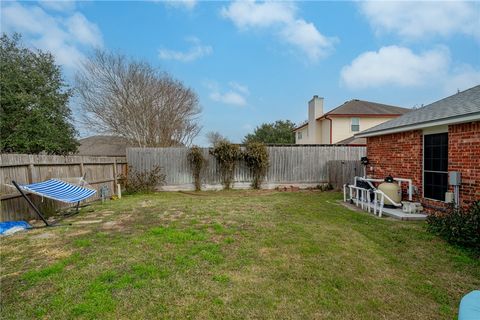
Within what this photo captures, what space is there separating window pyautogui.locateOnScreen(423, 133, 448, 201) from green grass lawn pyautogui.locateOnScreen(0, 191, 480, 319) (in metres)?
1.22

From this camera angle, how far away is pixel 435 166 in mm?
6176

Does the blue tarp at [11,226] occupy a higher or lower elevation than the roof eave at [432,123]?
lower

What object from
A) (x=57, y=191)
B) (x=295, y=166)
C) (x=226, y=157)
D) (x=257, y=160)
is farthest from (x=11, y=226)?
(x=295, y=166)

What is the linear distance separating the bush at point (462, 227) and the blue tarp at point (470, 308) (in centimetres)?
308

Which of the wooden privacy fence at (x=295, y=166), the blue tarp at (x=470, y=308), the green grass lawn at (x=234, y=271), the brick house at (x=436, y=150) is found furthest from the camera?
the wooden privacy fence at (x=295, y=166)

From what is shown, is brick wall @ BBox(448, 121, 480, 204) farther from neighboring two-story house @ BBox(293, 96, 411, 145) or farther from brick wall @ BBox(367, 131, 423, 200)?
neighboring two-story house @ BBox(293, 96, 411, 145)

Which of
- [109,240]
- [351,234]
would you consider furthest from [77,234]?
[351,234]

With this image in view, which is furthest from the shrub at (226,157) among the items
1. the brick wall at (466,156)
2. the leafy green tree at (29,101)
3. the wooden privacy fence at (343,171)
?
the leafy green tree at (29,101)

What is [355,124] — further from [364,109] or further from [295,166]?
[295,166]

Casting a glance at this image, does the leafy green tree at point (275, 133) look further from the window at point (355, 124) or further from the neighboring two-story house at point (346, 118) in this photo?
the window at point (355, 124)

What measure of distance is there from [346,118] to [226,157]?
1225 centimetres

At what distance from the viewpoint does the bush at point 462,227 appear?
405 centimetres

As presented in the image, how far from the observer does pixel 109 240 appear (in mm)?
4438

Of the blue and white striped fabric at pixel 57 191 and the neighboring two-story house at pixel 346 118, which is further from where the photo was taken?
the neighboring two-story house at pixel 346 118
